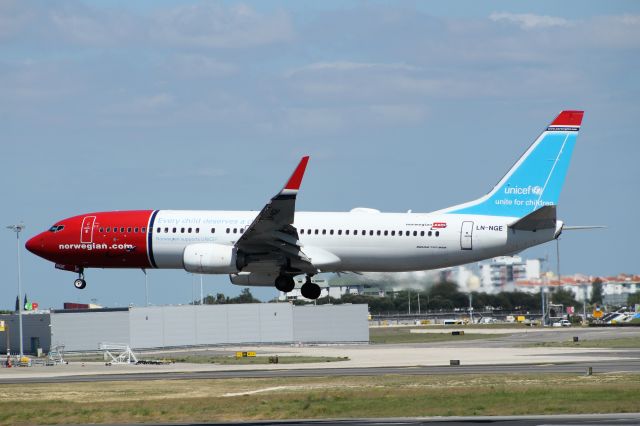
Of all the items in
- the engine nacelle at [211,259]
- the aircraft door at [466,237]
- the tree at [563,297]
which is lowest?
the tree at [563,297]

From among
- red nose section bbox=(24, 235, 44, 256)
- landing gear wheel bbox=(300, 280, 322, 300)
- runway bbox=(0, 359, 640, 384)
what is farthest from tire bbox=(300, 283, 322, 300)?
red nose section bbox=(24, 235, 44, 256)

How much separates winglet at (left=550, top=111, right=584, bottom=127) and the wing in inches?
648

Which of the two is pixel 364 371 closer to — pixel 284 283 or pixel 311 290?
pixel 311 290

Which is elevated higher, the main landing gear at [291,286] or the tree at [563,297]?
the main landing gear at [291,286]

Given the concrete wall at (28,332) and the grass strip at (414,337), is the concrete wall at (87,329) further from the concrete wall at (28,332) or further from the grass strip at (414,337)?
the grass strip at (414,337)

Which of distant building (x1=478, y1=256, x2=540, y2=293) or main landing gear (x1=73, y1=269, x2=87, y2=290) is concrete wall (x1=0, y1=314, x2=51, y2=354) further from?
distant building (x1=478, y1=256, x2=540, y2=293)

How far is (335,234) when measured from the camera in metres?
64.0

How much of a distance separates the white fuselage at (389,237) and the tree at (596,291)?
53618 millimetres

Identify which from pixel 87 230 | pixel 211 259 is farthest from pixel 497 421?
pixel 87 230

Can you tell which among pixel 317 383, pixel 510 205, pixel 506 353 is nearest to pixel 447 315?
pixel 506 353

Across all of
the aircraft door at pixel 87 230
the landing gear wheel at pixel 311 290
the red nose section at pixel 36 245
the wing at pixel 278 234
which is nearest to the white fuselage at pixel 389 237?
the wing at pixel 278 234

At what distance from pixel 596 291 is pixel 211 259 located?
65252mm

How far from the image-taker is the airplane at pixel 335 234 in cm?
6309

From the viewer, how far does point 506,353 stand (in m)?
73.2
